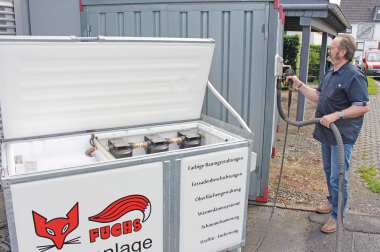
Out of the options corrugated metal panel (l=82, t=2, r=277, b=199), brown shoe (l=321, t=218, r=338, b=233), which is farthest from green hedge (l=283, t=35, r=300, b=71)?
brown shoe (l=321, t=218, r=338, b=233)

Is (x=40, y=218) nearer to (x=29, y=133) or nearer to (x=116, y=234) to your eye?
(x=116, y=234)

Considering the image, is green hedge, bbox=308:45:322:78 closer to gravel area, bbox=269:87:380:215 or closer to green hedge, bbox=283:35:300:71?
green hedge, bbox=283:35:300:71

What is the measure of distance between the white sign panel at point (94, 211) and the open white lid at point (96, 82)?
844 millimetres

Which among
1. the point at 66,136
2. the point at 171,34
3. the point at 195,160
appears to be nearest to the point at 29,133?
the point at 66,136

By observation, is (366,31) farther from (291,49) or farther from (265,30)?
(265,30)

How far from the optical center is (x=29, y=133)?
2.67 meters

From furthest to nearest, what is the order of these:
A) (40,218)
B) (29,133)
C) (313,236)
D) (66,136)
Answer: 1. (313,236)
2. (66,136)
3. (29,133)
4. (40,218)

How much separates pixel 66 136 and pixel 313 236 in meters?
2.71

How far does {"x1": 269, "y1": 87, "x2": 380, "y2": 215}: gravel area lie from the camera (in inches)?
173

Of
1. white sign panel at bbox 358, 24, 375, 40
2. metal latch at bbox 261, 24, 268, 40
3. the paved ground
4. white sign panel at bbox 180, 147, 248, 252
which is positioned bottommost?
the paved ground

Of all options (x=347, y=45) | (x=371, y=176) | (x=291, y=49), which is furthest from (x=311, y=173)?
(x=291, y=49)

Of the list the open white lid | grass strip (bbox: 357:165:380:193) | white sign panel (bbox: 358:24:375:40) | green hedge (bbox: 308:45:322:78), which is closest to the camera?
the open white lid

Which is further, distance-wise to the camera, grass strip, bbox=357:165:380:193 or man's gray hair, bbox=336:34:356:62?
grass strip, bbox=357:165:380:193

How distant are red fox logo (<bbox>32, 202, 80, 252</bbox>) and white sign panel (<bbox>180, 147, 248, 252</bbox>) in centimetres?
79
